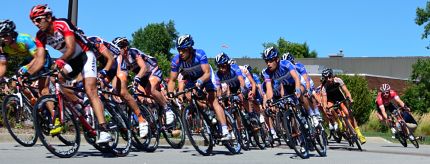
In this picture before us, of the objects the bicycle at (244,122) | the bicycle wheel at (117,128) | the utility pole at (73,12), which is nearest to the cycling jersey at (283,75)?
the bicycle at (244,122)

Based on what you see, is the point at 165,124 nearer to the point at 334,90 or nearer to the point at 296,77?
the point at 296,77

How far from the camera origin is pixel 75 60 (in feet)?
32.6

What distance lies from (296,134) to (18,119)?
4.27 metres

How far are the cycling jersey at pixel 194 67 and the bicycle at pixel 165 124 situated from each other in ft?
2.59

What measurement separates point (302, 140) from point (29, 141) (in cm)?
423

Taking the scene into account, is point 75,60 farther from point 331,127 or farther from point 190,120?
point 331,127

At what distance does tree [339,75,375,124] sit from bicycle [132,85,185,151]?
30.9m

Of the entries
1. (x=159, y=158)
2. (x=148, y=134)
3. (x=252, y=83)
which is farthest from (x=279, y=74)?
(x=159, y=158)

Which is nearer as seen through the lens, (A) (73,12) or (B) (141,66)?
(B) (141,66)

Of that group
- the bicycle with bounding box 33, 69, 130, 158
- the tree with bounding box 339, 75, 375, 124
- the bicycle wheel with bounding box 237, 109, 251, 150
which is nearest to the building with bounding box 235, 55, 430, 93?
the tree with bounding box 339, 75, 375, 124

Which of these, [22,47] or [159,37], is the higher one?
[159,37]

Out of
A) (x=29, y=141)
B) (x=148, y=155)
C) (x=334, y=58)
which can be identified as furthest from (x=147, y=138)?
(x=334, y=58)

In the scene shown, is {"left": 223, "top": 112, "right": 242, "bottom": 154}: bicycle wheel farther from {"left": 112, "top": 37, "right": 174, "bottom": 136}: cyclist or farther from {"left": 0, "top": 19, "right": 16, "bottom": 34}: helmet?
{"left": 0, "top": 19, "right": 16, "bottom": 34}: helmet

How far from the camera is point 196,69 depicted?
12.1 m
